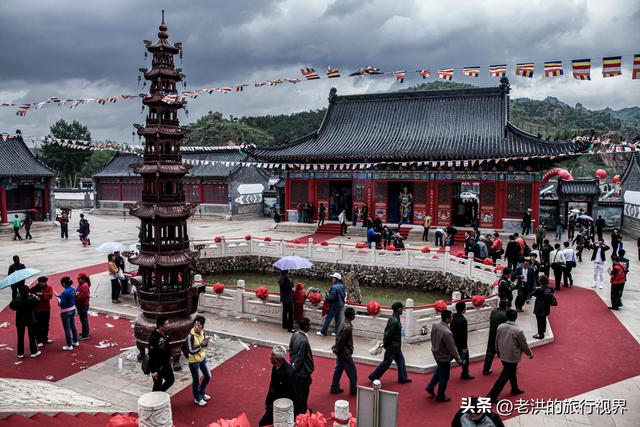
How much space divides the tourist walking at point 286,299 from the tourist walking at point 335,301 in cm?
106

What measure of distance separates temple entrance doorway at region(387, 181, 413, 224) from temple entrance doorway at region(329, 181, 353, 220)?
8.82ft

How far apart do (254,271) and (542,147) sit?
16.2 m

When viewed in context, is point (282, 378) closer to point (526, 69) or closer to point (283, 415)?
point (283, 415)

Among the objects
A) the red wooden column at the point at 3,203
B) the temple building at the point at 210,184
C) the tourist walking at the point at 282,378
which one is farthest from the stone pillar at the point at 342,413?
the red wooden column at the point at 3,203

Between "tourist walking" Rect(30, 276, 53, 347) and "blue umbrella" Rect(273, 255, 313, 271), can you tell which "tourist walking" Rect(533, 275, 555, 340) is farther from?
"tourist walking" Rect(30, 276, 53, 347)

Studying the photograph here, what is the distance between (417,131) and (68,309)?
23.7 meters

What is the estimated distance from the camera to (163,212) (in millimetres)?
9844

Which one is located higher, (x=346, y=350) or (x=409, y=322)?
(x=346, y=350)

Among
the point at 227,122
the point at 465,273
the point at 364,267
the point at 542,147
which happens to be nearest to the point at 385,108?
the point at 542,147

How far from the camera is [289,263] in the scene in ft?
43.7

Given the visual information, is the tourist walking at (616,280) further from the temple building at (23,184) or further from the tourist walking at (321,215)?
the temple building at (23,184)

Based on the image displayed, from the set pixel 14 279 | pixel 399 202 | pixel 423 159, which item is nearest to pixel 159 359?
pixel 14 279

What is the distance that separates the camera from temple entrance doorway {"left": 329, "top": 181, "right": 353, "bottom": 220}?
29703mm

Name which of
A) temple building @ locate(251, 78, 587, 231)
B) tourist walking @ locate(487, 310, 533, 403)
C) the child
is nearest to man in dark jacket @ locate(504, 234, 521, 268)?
the child
